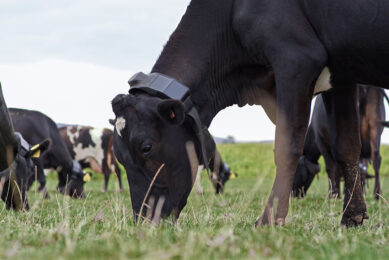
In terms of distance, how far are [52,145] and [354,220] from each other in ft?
33.4

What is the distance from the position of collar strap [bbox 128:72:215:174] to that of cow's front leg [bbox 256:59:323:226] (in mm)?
593

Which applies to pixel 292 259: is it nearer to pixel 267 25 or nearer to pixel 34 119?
pixel 267 25

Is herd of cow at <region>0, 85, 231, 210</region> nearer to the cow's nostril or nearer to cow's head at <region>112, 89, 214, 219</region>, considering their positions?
cow's head at <region>112, 89, 214, 219</region>

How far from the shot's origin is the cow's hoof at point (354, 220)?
4.04 meters

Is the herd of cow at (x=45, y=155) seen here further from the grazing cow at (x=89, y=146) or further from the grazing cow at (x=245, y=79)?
the grazing cow at (x=245, y=79)

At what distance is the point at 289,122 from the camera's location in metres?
3.45

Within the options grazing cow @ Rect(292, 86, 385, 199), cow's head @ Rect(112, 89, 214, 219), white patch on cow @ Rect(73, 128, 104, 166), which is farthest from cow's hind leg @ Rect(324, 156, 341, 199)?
white patch on cow @ Rect(73, 128, 104, 166)

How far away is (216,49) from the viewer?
4.02 meters

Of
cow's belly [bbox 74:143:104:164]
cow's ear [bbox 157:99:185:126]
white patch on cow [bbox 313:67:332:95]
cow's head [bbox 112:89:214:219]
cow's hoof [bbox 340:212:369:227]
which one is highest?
white patch on cow [bbox 313:67:332:95]

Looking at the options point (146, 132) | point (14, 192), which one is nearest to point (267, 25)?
point (146, 132)

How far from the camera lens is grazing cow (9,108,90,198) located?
1199 cm

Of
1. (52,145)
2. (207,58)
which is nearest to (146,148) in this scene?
(207,58)

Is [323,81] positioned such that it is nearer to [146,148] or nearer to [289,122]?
[289,122]

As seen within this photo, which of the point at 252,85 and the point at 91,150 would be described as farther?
the point at 91,150
